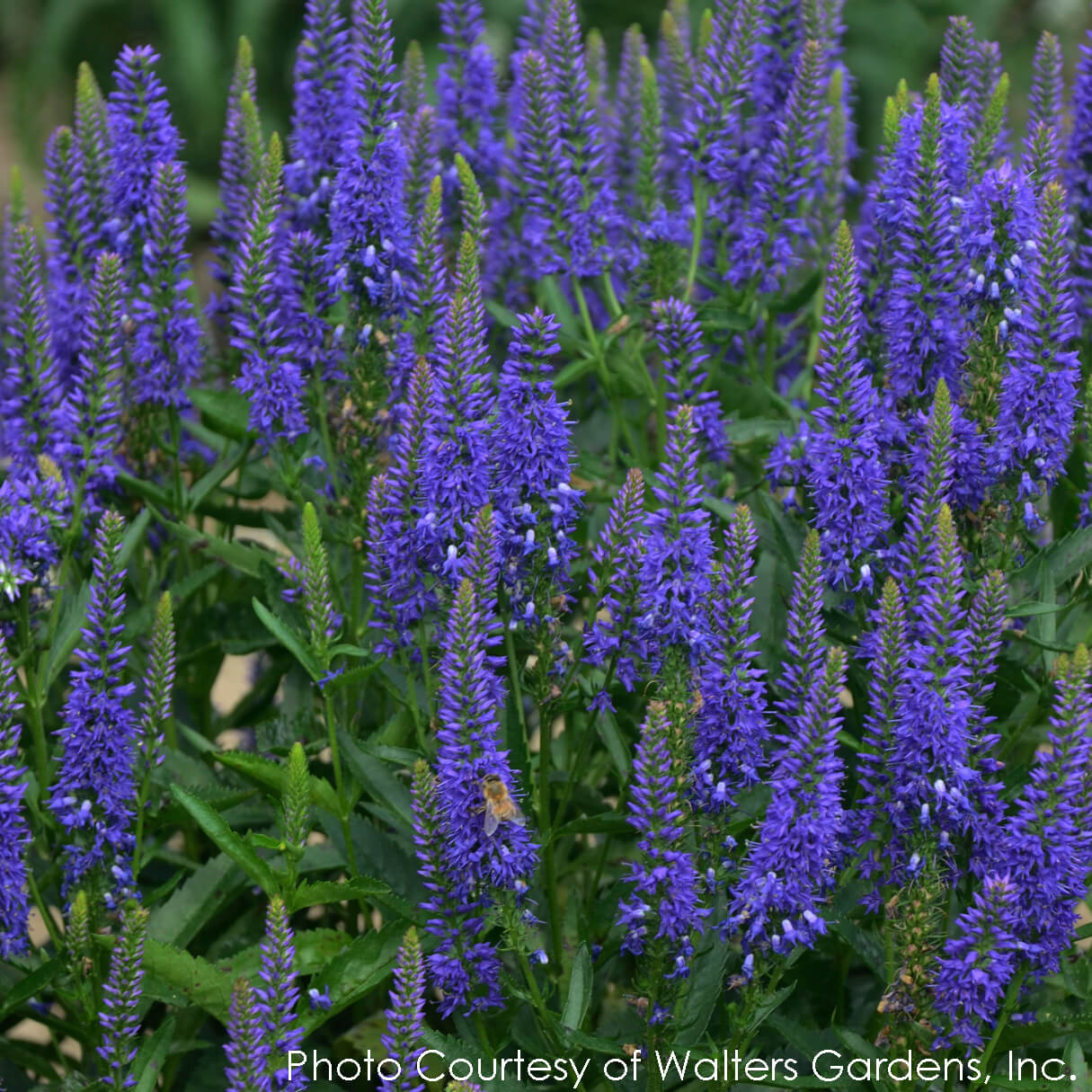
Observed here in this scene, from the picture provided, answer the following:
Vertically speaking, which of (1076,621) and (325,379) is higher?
(325,379)

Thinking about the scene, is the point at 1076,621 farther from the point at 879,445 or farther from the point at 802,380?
the point at 802,380

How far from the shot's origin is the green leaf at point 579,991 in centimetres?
246

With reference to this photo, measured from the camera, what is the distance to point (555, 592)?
2.61 m

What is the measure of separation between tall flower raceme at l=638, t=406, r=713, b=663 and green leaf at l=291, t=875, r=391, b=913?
604 mm

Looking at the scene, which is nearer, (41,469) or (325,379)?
(41,469)

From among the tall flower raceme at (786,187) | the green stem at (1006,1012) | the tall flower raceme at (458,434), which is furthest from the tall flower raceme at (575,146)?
the green stem at (1006,1012)

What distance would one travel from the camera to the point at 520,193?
12.3ft

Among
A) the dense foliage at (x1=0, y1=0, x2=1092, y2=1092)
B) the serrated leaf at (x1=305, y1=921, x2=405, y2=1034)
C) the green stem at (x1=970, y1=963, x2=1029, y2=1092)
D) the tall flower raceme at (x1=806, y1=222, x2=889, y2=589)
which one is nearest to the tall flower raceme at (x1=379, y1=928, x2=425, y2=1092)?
the dense foliage at (x1=0, y1=0, x2=1092, y2=1092)

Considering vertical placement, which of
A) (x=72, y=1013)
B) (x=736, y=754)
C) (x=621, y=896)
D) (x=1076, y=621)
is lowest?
(x=72, y=1013)

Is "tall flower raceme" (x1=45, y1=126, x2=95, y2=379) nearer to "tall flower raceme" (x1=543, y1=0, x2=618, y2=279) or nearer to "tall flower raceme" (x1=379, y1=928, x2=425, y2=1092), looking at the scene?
"tall flower raceme" (x1=543, y1=0, x2=618, y2=279)

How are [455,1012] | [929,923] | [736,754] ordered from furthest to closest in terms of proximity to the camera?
[455,1012] < [736,754] < [929,923]

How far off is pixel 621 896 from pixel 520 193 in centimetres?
175

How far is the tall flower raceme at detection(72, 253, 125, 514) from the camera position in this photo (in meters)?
2.96

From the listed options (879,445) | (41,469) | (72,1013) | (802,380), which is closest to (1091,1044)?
(879,445)
